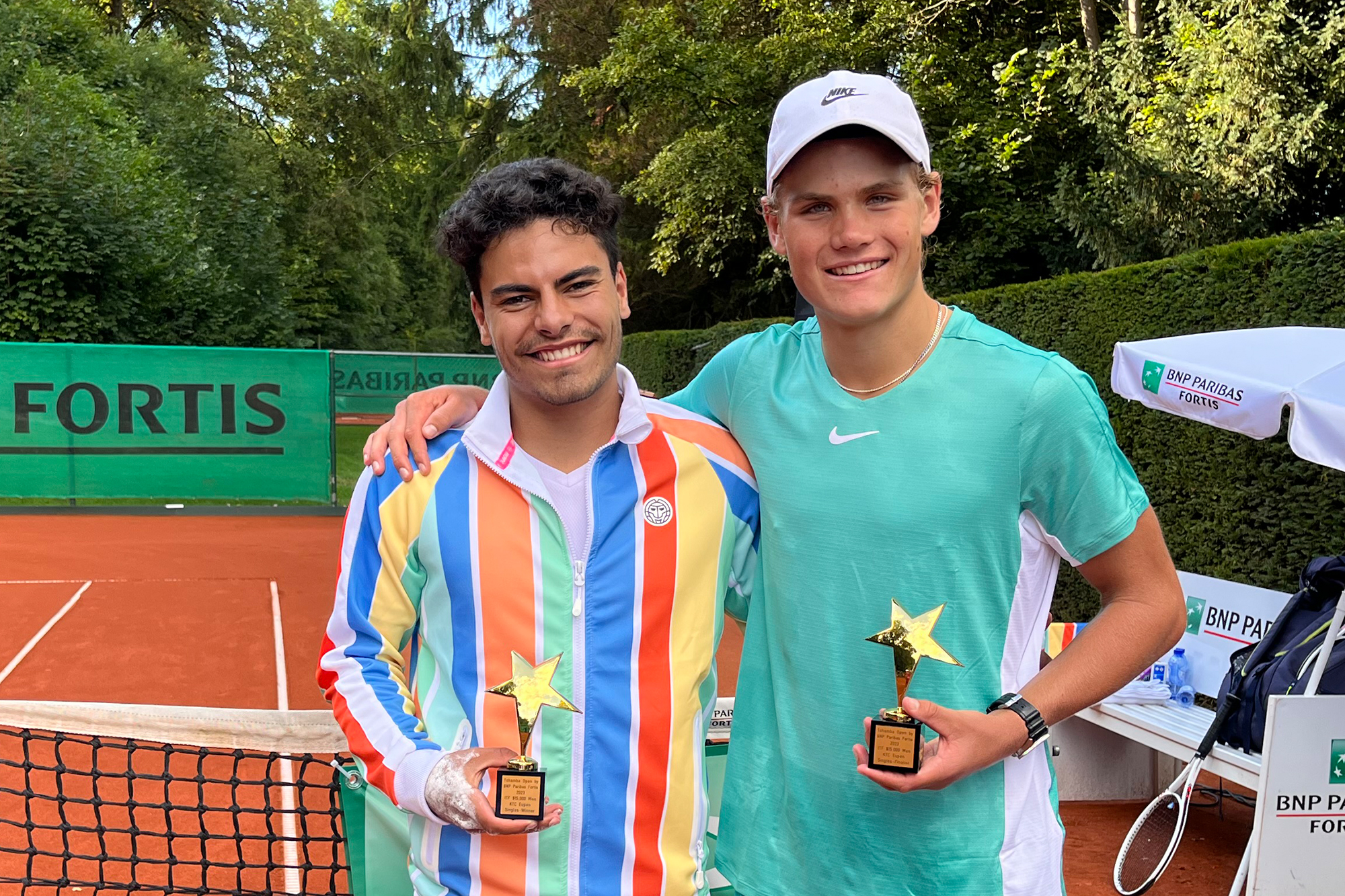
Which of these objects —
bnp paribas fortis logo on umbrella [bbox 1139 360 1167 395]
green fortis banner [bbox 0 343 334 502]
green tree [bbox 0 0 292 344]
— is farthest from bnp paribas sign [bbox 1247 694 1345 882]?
green tree [bbox 0 0 292 344]

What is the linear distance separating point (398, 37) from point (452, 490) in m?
29.6

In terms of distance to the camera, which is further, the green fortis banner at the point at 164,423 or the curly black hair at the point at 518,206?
the green fortis banner at the point at 164,423

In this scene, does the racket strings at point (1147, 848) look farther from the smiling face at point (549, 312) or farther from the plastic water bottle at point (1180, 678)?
the smiling face at point (549, 312)

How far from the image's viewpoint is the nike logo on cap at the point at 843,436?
1.95 m

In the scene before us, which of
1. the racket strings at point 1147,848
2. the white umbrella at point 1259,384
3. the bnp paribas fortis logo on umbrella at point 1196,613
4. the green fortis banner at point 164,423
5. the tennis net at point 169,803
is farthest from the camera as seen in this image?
the green fortis banner at point 164,423

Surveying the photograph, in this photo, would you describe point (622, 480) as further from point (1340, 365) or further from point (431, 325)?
point (431, 325)

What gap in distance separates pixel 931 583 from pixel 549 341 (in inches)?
29.9

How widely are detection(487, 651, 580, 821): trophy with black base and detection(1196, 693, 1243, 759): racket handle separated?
420 centimetres

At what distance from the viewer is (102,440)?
1669 centimetres

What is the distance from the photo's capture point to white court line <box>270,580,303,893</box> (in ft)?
14.4

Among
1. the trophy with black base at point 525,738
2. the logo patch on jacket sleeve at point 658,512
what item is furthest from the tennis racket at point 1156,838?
the trophy with black base at point 525,738

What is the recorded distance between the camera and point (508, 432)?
2.08 m

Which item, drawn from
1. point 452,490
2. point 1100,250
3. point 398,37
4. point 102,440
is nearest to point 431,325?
point 398,37

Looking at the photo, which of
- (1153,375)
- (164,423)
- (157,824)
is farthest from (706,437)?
(164,423)
